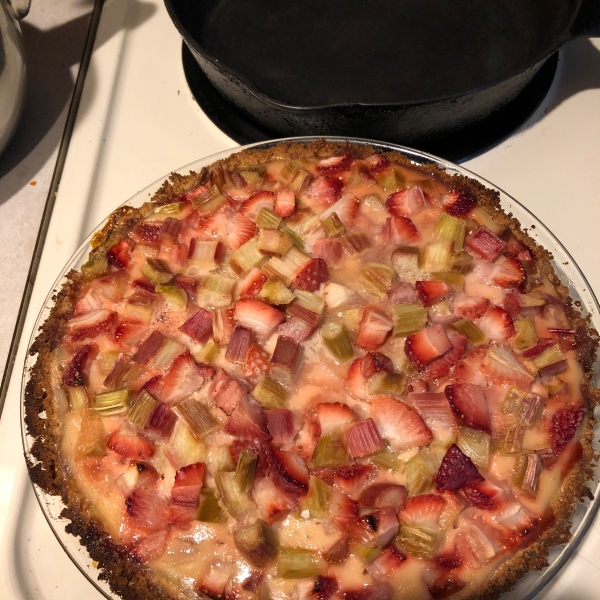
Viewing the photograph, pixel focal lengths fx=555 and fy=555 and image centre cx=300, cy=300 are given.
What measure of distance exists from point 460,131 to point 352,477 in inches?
49.7

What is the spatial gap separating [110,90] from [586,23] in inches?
67.8

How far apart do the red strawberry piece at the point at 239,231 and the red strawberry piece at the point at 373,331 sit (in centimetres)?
44

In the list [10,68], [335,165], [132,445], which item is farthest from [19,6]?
[132,445]

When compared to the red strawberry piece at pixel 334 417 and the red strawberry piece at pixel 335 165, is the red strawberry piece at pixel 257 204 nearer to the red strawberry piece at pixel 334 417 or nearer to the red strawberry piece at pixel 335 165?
the red strawberry piece at pixel 335 165

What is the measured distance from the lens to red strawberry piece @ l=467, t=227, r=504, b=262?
1.60m

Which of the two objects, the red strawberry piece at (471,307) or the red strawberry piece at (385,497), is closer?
the red strawberry piece at (385,497)

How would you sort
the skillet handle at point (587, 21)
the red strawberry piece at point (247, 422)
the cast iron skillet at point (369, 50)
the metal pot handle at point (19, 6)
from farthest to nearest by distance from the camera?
the metal pot handle at point (19, 6)
the cast iron skillet at point (369, 50)
the skillet handle at point (587, 21)
the red strawberry piece at point (247, 422)

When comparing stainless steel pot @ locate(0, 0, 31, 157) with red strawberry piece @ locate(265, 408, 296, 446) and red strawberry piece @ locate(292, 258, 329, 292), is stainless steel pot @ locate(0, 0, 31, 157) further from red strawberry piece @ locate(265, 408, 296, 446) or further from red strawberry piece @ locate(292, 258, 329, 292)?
red strawberry piece @ locate(265, 408, 296, 446)

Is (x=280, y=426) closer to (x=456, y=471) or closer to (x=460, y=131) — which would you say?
(x=456, y=471)

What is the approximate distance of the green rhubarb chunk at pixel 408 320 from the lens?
4.88 ft

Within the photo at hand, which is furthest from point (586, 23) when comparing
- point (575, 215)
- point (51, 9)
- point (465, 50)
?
point (51, 9)

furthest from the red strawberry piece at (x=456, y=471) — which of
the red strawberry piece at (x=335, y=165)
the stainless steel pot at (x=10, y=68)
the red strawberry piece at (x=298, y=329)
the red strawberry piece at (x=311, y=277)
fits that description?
the stainless steel pot at (x=10, y=68)

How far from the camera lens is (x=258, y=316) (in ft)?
4.93

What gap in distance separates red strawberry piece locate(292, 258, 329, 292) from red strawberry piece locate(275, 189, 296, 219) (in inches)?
8.1
